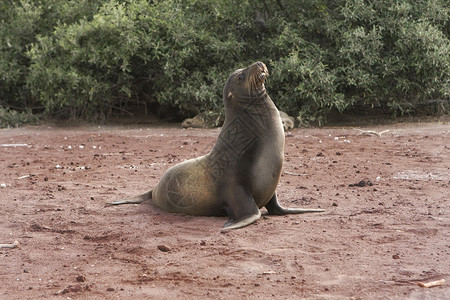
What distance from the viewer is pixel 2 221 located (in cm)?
581

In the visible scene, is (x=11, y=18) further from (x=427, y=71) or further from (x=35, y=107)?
(x=427, y=71)

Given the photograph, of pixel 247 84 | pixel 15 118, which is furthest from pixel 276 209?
pixel 15 118

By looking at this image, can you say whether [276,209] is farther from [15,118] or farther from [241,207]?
[15,118]

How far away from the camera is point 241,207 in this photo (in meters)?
5.38

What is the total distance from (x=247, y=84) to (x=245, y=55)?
863 cm

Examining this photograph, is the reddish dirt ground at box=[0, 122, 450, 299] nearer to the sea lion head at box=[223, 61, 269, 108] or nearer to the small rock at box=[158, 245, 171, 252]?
the small rock at box=[158, 245, 171, 252]

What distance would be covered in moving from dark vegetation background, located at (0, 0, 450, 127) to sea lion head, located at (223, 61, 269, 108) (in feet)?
22.7

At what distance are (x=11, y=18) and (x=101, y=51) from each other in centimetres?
353

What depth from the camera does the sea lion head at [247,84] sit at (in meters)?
5.59

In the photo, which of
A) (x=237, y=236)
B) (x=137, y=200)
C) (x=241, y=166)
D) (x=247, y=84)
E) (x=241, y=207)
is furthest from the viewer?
(x=137, y=200)

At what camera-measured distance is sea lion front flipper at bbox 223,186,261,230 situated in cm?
530

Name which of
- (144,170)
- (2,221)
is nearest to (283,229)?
(2,221)

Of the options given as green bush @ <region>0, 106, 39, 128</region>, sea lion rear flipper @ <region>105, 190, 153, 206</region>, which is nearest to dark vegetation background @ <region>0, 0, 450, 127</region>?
green bush @ <region>0, 106, 39, 128</region>

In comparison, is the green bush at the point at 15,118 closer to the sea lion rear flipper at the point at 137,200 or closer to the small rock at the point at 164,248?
the sea lion rear flipper at the point at 137,200
